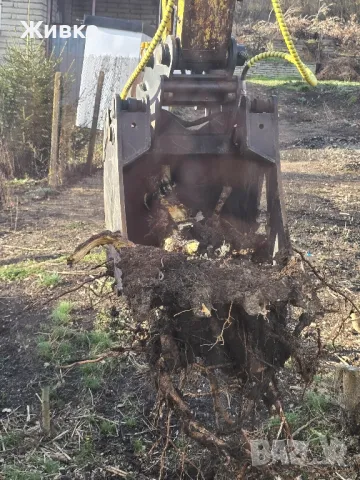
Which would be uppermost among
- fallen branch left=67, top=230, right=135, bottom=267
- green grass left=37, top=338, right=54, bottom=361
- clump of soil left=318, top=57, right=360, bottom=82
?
clump of soil left=318, top=57, right=360, bottom=82

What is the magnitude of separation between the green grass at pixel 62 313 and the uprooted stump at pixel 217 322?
163 cm

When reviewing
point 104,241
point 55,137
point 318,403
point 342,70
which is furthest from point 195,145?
point 342,70

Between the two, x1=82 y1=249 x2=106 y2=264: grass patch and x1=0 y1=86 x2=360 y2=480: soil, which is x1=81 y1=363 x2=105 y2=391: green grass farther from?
x1=82 y1=249 x2=106 y2=264: grass patch

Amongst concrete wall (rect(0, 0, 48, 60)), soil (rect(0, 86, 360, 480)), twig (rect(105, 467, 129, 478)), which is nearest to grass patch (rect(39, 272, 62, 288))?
soil (rect(0, 86, 360, 480))

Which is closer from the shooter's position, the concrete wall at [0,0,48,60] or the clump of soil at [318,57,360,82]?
the concrete wall at [0,0,48,60]

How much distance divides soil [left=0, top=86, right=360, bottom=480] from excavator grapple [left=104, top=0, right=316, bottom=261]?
512 mm

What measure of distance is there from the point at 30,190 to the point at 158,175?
5.35 m

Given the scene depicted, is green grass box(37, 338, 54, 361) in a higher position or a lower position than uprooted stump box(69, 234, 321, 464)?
lower

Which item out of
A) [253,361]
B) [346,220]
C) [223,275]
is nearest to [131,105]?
[223,275]

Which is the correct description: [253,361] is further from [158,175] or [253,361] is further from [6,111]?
[6,111]

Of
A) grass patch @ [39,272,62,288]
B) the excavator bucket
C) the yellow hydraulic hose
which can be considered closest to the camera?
the yellow hydraulic hose

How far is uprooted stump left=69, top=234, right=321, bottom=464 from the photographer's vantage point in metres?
2.41

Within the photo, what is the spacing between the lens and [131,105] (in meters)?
3.48

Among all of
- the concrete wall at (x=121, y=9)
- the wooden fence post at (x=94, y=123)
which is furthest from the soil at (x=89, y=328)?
the concrete wall at (x=121, y=9)
